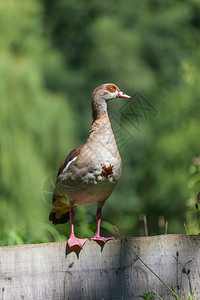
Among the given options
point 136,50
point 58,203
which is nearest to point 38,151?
point 58,203

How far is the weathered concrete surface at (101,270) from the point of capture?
6.90 ft

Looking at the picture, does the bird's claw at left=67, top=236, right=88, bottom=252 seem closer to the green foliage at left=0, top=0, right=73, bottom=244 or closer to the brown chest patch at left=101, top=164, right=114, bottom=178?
the brown chest patch at left=101, top=164, right=114, bottom=178

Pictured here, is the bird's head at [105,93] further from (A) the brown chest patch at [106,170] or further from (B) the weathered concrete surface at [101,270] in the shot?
(B) the weathered concrete surface at [101,270]

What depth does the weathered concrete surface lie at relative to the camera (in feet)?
6.90

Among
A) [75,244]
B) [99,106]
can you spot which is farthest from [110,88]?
[75,244]

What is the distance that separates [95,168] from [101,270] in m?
0.48

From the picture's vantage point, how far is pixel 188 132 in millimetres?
8742

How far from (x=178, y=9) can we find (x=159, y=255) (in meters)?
→ 10.1

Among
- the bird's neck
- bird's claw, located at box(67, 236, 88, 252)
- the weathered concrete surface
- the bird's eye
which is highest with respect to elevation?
the bird's eye

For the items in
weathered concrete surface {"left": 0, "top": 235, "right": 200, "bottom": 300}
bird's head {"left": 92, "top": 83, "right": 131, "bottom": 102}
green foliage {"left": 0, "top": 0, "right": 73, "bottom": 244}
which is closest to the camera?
weathered concrete surface {"left": 0, "top": 235, "right": 200, "bottom": 300}

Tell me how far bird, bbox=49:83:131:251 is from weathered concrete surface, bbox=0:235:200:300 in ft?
0.28

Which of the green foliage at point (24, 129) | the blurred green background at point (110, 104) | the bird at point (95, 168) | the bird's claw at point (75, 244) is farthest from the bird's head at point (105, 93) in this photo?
the green foliage at point (24, 129)

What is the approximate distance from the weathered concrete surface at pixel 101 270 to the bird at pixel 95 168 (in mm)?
86

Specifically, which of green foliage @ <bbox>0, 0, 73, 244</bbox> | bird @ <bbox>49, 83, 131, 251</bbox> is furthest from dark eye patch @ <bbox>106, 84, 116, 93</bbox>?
green foliage @ <bbox>0, 0, 73, 244</bbox>
